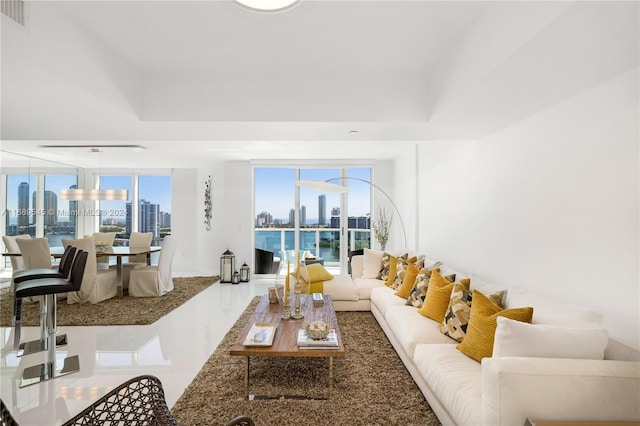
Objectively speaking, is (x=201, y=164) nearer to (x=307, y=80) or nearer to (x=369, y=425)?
(x=307, y=80)

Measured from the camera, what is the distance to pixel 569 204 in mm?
2234

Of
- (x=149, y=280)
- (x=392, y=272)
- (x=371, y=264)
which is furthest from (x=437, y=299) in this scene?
(x=149, y=280)

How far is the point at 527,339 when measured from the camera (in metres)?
1.63

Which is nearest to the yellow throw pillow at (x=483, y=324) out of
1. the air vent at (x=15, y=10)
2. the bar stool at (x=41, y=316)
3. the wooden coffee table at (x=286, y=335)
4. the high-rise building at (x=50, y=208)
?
the wooden coffee table at (x=286, y=335)

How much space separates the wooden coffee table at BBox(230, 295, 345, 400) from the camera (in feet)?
7.59

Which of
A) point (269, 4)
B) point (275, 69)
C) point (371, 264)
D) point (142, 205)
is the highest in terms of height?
Result: point (275, 69)

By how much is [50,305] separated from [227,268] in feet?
11.8

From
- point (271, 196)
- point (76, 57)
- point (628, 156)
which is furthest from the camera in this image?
point (271, 196)

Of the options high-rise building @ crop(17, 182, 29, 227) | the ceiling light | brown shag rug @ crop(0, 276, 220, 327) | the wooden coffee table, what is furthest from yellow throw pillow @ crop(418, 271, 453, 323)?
high-rise building @ crop(17, 182, 29, 227)

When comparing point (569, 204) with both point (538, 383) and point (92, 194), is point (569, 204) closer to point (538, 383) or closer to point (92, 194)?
point (538, 383)

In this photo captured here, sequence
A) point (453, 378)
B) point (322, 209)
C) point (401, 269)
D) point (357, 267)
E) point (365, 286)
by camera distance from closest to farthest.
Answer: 1. point (453, 378)
2. point (401, 269)
3. point (365, 286)
4. point (357, 267)
5. point (322, 209)

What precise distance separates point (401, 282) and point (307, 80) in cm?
275

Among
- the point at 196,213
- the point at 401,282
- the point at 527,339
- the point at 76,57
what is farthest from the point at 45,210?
the point at 527,339

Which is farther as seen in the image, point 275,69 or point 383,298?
point 383,298
